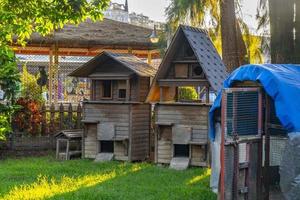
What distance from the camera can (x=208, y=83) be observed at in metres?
10.8

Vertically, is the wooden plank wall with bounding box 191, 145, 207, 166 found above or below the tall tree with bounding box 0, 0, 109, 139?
below

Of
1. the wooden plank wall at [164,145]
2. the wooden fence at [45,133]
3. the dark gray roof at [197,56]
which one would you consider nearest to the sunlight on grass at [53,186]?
the wooden plank wall at [164,145]

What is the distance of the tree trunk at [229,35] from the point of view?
1334 centimetres

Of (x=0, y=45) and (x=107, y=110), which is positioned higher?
(x=0, y=45)

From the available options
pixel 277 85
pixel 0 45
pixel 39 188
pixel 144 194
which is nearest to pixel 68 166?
pixel 39 188

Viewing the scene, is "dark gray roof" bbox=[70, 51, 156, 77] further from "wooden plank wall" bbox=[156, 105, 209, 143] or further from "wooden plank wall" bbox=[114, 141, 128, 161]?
"wooden plank wall" bbox=[114, 141, 128, 161]

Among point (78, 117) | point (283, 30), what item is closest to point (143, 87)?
point (78, 117)

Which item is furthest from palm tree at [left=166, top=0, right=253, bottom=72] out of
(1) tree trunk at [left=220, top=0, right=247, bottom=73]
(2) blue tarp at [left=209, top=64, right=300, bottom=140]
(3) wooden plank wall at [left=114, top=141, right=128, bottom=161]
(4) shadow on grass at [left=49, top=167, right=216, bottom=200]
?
(2) blue tarp at [left=209, top=64, right=300, bottom=140]

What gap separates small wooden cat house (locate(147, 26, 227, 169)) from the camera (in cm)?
1096

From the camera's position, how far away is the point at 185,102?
449 inches

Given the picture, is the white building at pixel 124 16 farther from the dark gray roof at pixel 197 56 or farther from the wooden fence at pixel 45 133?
the dark gray roof at pixel 197 56

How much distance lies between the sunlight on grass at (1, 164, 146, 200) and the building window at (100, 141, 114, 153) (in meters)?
2.12

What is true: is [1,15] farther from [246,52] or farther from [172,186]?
[246,52]

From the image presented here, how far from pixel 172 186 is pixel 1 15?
5.19 meters
